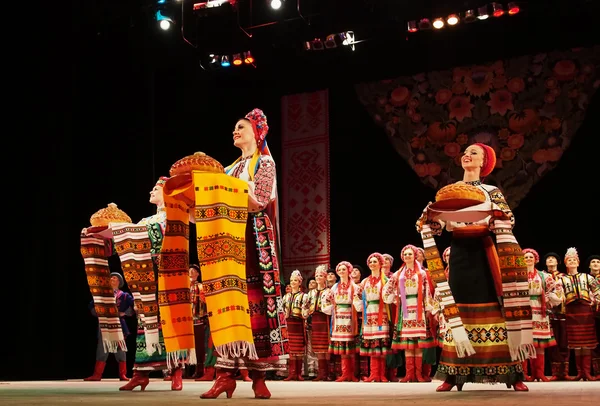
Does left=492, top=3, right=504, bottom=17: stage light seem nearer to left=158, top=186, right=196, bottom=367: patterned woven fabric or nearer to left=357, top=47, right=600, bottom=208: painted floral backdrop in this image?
left=357, top=47, right=600, bottom=208: painted floral backdrop

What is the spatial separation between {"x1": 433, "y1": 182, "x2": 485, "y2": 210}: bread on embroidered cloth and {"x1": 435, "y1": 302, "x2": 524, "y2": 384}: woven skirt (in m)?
0.71

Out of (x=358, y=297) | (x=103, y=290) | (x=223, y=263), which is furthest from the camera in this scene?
(x=358, y=297)

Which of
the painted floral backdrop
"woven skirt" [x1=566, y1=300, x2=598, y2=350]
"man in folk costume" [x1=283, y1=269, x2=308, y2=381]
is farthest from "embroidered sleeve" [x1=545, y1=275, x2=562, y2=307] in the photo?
"man in folk costume" [x1=283, y1=269, x2=308, y2=381]

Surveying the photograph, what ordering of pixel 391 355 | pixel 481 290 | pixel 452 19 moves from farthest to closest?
pixel 452 19 < pixel 391 355 < pixel 481 290

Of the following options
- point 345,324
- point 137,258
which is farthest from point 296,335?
point 137,258

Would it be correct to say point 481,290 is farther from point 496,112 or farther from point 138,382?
point 496,112

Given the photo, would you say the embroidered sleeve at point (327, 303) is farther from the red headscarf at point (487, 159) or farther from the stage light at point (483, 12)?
the red headscarf at point (487, 159)

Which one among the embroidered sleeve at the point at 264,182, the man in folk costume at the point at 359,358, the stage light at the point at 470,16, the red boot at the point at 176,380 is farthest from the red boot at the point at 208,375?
the embroidered sleeve at the point at 264,182

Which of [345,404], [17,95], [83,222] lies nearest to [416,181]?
[83,222]

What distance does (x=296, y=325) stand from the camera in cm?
1021

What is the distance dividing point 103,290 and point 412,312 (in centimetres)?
395

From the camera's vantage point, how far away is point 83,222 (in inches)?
397

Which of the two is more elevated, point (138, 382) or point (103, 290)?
point (103, 290)

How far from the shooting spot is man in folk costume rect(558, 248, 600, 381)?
28.6 feet
